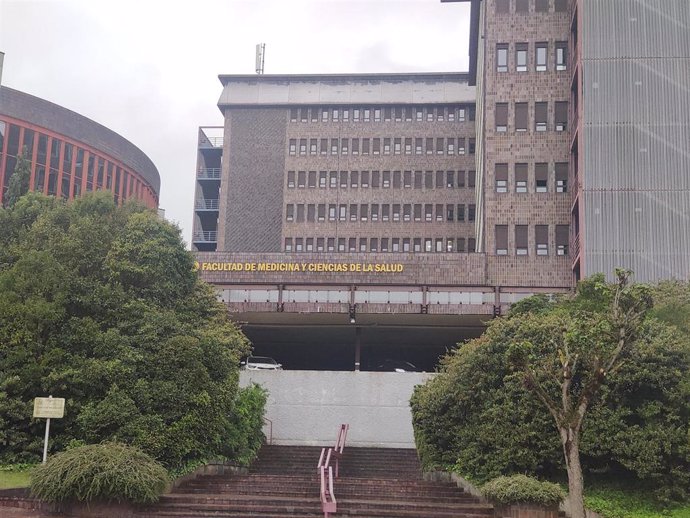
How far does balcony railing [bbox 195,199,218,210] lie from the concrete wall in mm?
39418

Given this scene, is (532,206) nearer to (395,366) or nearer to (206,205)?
(395,366)

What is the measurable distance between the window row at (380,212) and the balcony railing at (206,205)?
709 cm

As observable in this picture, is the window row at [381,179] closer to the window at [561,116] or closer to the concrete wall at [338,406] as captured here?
the window at [561,116]

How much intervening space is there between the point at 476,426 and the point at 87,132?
50423 mm

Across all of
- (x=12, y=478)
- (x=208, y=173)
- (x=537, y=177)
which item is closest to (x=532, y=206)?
(x=537, y=177)

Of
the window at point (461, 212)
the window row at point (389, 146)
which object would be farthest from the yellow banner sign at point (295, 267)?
the window row at point (389, 146)

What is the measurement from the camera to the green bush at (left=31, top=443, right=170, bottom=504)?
1605 centimetres

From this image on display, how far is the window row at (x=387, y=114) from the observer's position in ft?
216

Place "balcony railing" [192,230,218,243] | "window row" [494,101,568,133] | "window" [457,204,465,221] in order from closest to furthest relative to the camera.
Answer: "window row" [494,101,568,133] < "window" [457,204,465,221] < "balcony railing" [192,230,218,243]

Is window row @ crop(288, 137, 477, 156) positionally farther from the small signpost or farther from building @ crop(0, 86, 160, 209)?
the small signpost

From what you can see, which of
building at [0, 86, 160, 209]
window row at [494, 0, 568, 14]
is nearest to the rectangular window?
window row at [494, 0, 568, 14]

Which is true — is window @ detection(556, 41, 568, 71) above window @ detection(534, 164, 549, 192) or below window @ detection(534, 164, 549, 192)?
above

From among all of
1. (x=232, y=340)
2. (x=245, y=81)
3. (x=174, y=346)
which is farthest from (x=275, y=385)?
(x=245, y=81)

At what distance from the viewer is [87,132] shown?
6356 cm
